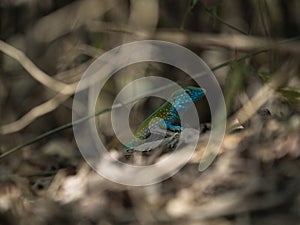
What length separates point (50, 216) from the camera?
5.08 ft

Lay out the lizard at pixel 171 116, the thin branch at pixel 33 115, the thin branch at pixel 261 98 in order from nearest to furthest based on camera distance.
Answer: the lizard at pixel 171 116
the thin branch at pixel 261 98
the thin branch at pixel 33 115

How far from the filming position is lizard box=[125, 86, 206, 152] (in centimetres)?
84

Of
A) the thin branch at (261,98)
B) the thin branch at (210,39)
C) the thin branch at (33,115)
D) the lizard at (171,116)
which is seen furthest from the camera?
the thin branch at (33,115)

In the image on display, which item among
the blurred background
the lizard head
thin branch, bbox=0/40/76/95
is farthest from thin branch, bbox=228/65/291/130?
thin branch, bbox=0/40/76/95

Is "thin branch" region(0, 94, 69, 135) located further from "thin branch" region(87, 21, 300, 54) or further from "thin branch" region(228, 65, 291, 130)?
"thin branch" region(228, 65, 291, 130)

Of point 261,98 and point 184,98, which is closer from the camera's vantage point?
point 184,98

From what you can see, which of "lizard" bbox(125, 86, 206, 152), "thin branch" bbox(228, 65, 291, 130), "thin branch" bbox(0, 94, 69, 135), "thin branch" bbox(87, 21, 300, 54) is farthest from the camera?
"thin branch" bbox(0, 94, 69, 135)

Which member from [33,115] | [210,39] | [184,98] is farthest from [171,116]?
[33,115]


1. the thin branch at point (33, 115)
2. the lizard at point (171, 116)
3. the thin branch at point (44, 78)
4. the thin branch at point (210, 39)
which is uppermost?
the lizard at point (171, 116)

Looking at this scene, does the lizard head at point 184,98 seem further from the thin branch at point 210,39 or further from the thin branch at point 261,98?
the thin branch at point 210,39

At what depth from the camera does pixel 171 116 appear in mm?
856

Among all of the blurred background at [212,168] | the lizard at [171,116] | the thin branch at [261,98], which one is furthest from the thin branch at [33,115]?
the lizard at [171,116]

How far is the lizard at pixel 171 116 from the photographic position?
842mm

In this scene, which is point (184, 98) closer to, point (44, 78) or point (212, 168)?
point (212, 168)
